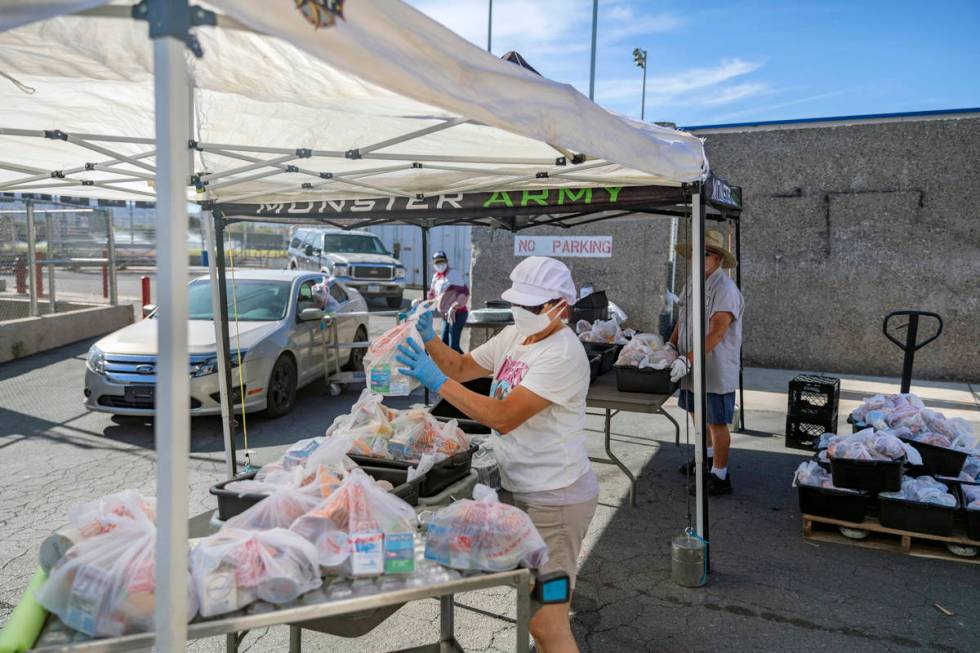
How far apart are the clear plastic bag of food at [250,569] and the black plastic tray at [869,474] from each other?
4014 millimetres

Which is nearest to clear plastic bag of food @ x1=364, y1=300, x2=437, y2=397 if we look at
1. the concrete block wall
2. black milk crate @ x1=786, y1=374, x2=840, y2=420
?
black milk crate @ x1=786, y1=374, x2=840, y2=420

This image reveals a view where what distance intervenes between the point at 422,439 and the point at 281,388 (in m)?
5.32

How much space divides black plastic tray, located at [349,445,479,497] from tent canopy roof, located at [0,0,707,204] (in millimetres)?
1467

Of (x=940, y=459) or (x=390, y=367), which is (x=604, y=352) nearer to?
(x=940, y=459)

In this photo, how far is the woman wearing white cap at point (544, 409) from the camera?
2773 millimetres

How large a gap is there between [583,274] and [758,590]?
8288 mm

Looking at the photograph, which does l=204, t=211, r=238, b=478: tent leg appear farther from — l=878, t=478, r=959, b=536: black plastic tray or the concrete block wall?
the concrete block wall

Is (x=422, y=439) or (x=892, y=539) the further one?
(x=892, y=539)

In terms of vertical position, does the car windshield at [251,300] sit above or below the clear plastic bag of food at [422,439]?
above

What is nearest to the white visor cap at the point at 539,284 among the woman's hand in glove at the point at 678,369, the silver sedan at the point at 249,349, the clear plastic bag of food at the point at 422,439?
the clear plastic bag of food at the point at 422,439

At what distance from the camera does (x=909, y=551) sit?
15.3ft

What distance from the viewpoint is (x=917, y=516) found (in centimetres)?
459

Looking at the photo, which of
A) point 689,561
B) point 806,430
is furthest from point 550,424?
point 806,430

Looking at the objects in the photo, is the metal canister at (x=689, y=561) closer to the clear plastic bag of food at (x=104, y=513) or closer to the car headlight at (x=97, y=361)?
the clear plastic bag of food at (x=104, y=513)
